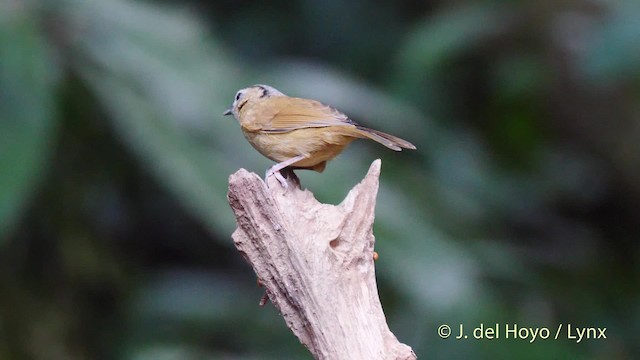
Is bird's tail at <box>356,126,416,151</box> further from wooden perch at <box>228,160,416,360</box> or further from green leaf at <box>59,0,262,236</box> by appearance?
green leaf at <box>59,0,262,236</box>

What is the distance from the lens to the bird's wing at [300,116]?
11.2ft

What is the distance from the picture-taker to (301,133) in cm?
341

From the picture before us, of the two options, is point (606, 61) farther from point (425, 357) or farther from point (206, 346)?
point (206, 346)

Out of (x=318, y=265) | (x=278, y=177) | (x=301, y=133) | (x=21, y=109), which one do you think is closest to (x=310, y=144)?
(x=301, y=133)

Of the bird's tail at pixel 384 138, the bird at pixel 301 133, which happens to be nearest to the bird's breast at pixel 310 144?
the bird at pixel 301 133

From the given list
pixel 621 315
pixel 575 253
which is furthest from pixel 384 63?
pixel 621 315

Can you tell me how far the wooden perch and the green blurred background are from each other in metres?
1.62

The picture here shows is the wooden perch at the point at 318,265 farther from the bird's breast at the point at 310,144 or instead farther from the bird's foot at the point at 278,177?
the bird's breast at the point at 310,144

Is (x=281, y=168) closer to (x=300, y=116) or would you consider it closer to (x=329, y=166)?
(x=300, y=116)

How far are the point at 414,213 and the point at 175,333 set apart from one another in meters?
1.62

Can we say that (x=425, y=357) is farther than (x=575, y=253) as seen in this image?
No

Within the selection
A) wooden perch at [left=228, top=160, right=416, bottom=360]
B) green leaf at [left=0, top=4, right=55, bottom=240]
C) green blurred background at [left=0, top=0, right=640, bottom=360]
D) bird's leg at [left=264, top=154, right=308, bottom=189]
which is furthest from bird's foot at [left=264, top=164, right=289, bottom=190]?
green leaf at [left=0, top=4, right=55, bottom=240]

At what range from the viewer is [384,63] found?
285 inches

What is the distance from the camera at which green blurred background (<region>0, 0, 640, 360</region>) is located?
470 cm
